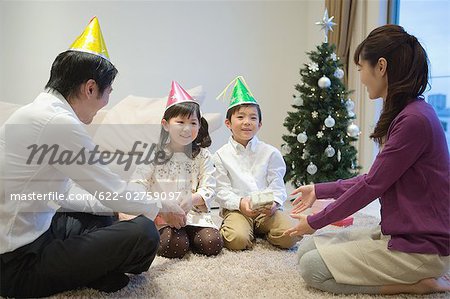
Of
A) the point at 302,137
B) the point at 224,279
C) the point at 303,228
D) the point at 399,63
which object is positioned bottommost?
the point at 224,279

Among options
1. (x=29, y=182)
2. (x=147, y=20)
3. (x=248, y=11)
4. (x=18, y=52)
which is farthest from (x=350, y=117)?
(x=18, y=52)

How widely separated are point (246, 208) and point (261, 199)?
0.10 metres

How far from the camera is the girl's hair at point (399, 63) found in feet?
4.32

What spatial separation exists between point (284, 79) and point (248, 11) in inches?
30.0

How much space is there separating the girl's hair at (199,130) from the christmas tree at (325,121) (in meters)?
1.11

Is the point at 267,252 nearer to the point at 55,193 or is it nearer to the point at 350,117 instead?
the point at 55,193

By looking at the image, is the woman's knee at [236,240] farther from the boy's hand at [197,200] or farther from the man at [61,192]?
the man at [61,192]

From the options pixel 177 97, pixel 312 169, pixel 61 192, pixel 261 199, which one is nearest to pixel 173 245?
pixel 261 199

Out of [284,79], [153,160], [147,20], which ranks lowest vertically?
[153,160]

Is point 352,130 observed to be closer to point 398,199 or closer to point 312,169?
point 312,169

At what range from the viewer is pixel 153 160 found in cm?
191

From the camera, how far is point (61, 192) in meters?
1.34

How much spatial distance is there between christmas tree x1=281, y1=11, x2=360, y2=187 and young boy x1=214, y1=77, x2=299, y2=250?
917mm

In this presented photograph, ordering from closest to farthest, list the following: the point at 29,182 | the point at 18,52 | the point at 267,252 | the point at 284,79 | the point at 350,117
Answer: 1. the point at 29,182
2. the point at 267,252
3. the point at 350,117
4. the point at 18,52
5. the point at 284,79
